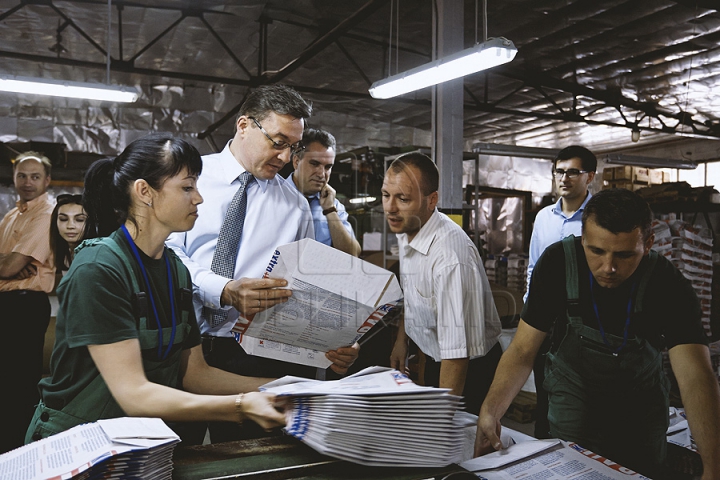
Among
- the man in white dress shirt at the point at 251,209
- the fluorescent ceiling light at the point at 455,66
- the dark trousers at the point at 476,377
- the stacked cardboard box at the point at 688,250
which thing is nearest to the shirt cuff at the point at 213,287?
the man in white dress shirt at the point at 251,209

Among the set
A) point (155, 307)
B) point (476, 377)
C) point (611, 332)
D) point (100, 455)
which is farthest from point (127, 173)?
point (476, 377)

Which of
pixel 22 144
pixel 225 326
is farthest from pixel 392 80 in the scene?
pixel 22 144

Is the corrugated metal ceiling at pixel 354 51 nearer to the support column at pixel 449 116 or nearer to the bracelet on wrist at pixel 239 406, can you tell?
the support column at pixel 449 116

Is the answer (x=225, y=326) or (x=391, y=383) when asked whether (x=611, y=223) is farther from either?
(x=225, y=326)

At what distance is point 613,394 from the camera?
1.67 meters

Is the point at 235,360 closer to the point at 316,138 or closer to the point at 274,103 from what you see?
the point at 274,103

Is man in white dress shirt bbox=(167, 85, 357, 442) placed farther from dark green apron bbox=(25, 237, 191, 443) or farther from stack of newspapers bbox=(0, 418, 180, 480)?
stack of newspapers bbox=(0, 418, 180, 480)

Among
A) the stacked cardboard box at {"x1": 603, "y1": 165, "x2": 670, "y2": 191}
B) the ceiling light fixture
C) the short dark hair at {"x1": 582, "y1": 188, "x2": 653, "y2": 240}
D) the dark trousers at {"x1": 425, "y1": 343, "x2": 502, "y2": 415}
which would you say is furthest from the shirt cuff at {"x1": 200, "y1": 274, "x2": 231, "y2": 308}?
the stacked cardboard box at {"x1": 603, "y1": 165, "x2": 670, "y2": 191}

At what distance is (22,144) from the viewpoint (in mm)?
7180

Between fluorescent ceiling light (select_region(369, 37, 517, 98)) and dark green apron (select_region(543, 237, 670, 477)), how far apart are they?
72.0 inches

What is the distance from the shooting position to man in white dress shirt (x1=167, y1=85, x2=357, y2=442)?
1.86 meters

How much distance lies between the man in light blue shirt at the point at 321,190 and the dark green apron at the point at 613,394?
135 centimetres

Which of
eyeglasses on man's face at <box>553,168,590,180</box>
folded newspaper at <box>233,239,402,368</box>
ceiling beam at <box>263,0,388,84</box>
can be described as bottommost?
folded newspaper at <box>233,239,402,368</box>

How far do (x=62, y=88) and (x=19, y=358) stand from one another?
242 centimetres
